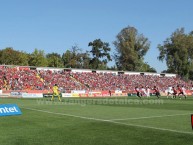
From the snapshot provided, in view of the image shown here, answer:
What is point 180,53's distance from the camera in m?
110

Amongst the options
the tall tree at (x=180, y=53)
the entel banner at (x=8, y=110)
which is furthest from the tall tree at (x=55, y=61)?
the entel banner at (x=8, y=110)

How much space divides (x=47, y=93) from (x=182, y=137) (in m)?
46.7

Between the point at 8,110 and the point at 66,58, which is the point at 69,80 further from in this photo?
the point at 66,58

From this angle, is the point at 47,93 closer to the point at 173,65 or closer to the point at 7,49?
the point at 7,49

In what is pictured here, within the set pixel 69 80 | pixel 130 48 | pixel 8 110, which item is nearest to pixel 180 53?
pixel 130 48

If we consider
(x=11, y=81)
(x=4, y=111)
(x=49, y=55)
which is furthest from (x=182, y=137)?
(x=49, y=55)

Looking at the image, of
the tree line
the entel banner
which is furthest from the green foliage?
the entel banner

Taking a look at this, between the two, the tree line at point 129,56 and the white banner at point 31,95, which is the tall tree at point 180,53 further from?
the white banner at point 31,95

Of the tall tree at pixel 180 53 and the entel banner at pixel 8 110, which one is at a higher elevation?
the tall tree at pixel 180 53

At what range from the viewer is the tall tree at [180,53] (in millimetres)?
108812

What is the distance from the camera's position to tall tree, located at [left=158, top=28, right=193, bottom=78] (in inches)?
4284

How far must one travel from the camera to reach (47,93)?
5616cm

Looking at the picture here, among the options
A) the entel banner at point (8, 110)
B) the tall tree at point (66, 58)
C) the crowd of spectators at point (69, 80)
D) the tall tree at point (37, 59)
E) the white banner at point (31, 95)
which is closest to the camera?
the entel banner at point (8, 110)

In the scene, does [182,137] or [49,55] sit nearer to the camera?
[182,137]
